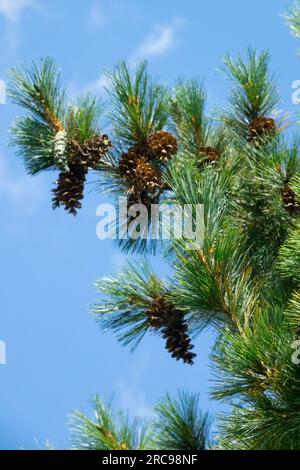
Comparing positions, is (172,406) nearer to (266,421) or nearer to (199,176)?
(266,421)

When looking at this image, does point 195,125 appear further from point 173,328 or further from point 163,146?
point 173,328

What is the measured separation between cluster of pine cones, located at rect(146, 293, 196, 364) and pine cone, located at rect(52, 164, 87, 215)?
39cm

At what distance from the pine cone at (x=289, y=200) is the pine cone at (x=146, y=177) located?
37cm

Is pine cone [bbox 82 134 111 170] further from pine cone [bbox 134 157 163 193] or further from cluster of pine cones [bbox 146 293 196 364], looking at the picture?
cluster of pine cones [bbox 146 293 196 364]

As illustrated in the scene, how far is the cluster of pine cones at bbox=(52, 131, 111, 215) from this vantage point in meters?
3.00

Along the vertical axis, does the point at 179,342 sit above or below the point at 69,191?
below

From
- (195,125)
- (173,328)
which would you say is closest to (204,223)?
(173,328)

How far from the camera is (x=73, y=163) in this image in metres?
3.06

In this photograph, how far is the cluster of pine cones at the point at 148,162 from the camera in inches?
118

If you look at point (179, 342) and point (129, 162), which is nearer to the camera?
point (179, 342)

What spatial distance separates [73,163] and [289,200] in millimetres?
656

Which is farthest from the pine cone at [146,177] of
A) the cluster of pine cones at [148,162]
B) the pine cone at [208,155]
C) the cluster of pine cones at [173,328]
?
the cluster of pine cones at [173,328]

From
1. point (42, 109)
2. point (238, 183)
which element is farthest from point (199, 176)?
point (42, 109)
